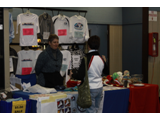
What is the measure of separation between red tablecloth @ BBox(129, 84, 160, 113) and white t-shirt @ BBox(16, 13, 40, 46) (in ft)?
9.01

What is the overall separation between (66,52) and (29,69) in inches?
42.2

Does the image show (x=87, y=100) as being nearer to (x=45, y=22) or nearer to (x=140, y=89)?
(x=140, y=89)

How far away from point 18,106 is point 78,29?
3449 mm

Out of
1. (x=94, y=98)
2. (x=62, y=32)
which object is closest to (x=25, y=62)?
(x=62, y=32)

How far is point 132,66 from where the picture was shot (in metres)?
6.99

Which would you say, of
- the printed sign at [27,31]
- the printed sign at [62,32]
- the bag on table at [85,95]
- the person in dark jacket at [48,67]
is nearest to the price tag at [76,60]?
the printed sign at [62,32]

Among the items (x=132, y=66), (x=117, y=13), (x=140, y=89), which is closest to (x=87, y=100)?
(x=140, y=89)

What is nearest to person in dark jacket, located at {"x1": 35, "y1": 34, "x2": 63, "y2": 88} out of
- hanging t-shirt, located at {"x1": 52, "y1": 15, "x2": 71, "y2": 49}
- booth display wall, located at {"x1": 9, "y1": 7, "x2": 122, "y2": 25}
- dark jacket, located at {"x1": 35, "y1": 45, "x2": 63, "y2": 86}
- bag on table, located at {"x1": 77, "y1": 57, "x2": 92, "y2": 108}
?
dark jacket, located at {"x1": 35, "y1": 45, "x2": 63, "y2": 86}

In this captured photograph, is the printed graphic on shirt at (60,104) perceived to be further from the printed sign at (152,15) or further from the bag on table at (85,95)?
the printed sign at (152,15)

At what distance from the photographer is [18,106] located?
116 inches

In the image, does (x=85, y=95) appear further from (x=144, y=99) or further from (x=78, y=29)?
(x=78, y=29)

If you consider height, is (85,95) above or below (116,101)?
above

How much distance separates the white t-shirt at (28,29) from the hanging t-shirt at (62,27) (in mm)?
Result: 527

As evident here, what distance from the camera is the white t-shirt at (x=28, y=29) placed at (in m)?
5.50
